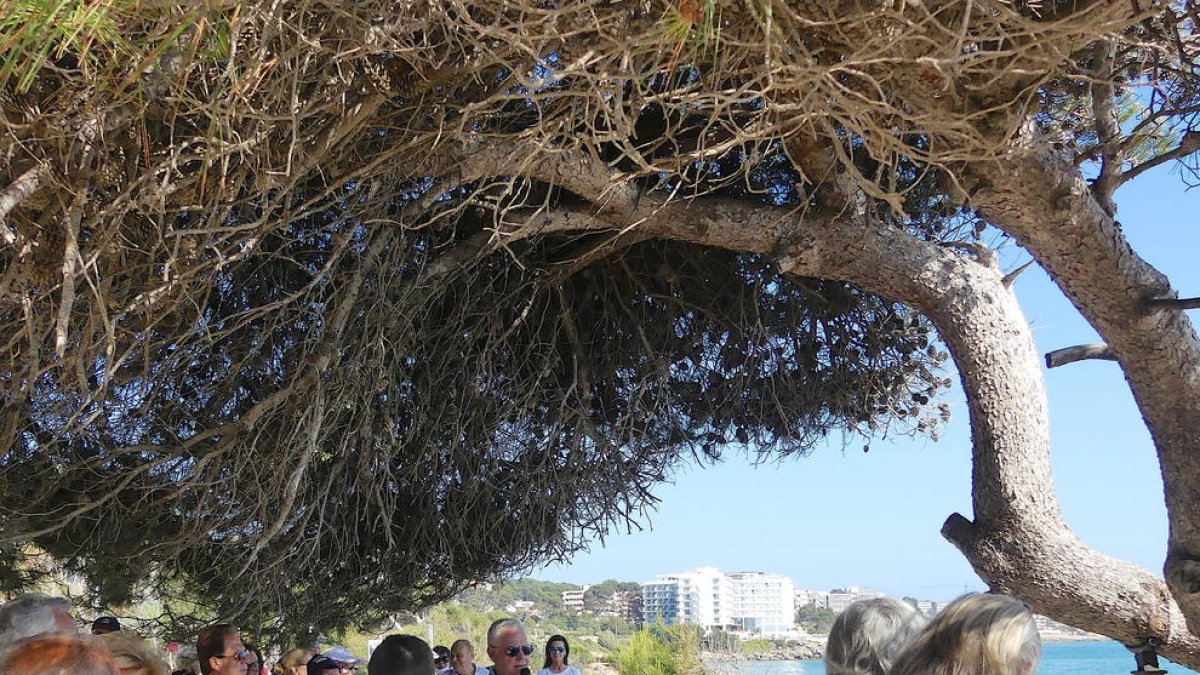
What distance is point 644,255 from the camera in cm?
430

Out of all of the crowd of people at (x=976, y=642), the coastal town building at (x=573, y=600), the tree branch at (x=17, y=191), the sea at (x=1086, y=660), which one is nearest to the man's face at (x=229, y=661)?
the tree branch at (x=17, y=191)

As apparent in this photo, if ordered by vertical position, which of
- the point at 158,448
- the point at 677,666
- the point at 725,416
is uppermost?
the point at 725,416

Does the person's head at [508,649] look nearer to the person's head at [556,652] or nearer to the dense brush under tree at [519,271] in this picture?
the person's head at [556,652]

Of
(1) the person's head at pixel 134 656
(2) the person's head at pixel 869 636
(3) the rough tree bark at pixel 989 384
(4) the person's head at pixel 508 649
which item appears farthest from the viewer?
(4) the person's head at pixel 508 649

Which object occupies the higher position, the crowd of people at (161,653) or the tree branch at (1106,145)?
the tree branch at (1106,145)

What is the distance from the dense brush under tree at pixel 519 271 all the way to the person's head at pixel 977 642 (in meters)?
1.09

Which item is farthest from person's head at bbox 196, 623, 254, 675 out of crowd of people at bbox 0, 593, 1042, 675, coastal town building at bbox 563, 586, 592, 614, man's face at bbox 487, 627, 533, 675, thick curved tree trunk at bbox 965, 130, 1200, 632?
coastal town building at bbox 563, 586, 592, 614

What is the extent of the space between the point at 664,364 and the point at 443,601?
212 centimetres

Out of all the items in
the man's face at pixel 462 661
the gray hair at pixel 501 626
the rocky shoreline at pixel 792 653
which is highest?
the gray hair at pixel 501 626

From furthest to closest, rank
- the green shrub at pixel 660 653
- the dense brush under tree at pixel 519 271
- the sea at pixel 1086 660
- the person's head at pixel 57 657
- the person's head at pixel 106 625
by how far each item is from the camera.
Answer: the sea at pixel 1086 660 → the green shrub at pixel 660 653 → the person's head at pixel 106 625 → the dense brush under tree at pixel 519 271 → the person's head at pixel 57 657

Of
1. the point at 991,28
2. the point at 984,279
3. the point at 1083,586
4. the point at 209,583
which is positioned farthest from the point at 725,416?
the point at 991,28

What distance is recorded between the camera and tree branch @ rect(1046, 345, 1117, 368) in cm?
370

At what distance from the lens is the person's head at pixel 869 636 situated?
1867mm

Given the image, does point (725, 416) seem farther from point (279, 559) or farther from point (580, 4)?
point (580, 4)
